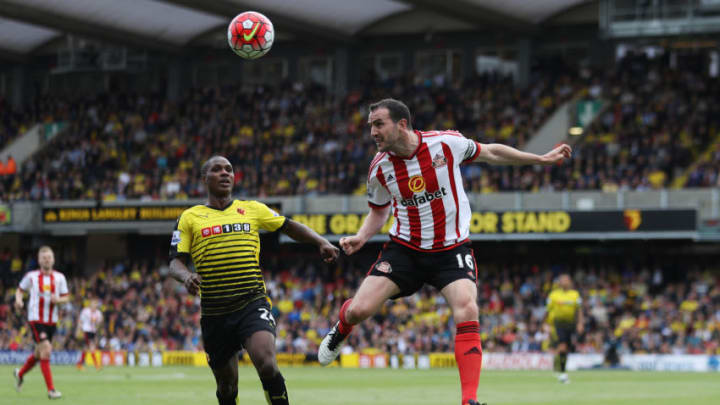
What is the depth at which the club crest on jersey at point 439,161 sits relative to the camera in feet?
30.2

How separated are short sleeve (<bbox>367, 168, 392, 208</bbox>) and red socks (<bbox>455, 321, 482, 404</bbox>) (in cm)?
137

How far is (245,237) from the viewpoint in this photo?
372 inches

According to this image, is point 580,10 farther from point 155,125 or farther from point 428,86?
point 155,125

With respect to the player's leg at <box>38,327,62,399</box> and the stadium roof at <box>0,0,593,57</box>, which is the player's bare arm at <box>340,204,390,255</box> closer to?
the player's leg at <box>38,327,62,399</box>

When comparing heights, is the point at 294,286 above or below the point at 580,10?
below

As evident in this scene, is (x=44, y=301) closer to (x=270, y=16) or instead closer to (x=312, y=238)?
(x=312, y=238)

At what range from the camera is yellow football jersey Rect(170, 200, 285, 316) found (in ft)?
30.7

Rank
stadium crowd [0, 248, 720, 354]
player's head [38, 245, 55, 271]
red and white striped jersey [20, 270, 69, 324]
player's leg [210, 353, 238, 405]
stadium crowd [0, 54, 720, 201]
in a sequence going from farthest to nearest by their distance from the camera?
stadium crowd [0, 54, 720, 201]
stadium crowd [0, 248, 720, 354]
player's head [38, 245, 55, 271]
red and white striped jersey [20, 270, 69, 324]
player's leg [210, 353, 238, 405]

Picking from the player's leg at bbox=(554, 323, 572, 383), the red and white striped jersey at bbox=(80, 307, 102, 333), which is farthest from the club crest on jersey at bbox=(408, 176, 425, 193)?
the red and white striped jersey at bbox=(80, 307, 102, 333)

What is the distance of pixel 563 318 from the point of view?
2053 cm

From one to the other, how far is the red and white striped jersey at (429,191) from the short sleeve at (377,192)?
8cm

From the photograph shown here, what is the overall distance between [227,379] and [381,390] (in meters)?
9.08

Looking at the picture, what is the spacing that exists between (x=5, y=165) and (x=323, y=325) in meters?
18.0

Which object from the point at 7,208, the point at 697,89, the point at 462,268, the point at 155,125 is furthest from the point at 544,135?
the point at 462,268
